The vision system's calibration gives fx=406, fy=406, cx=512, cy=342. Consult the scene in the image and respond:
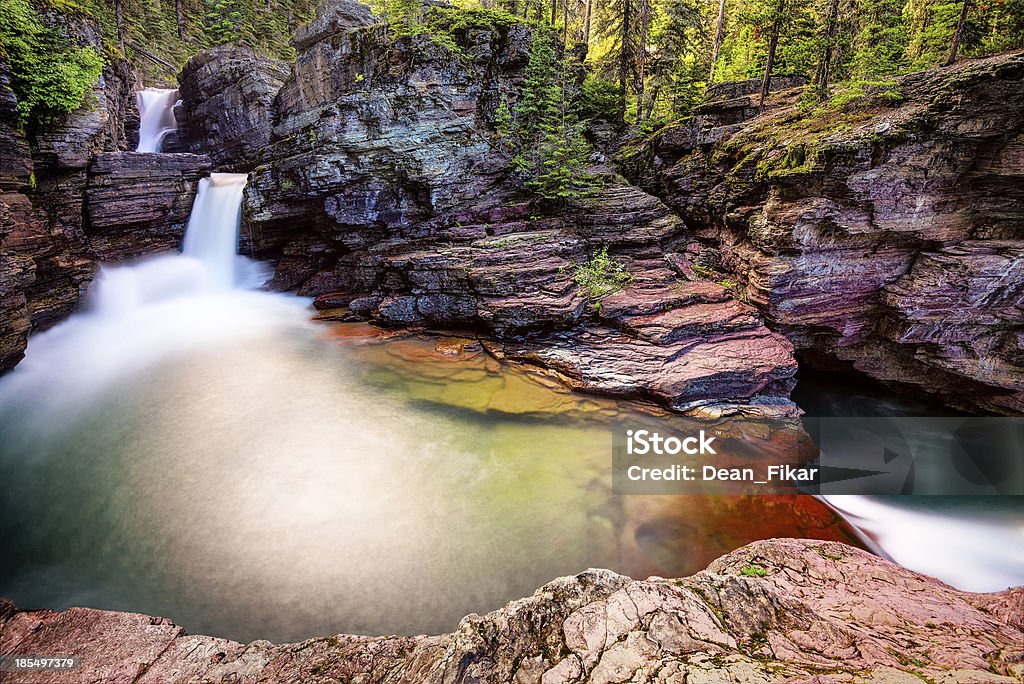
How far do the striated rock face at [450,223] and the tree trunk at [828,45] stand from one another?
791 centimetres

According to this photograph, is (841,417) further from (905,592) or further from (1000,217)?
(905,592)

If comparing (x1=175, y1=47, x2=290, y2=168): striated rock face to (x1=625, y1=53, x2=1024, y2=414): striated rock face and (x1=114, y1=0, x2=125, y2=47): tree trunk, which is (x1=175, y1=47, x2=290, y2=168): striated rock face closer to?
(x1=114, y1=0, x2=125, y2=47): tree trunk

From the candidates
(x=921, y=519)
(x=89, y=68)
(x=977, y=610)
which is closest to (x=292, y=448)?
(x=977, y=610)

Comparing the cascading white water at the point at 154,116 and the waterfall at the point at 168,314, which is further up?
the cascading white water at the point at 154,116

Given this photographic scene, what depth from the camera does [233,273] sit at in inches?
658

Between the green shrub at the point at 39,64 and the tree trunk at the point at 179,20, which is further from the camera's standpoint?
the tree trunk at the point at 179,20

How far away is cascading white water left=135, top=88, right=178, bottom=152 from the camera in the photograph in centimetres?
2008

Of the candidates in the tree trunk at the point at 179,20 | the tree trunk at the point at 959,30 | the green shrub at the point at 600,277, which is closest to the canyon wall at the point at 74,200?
the green shrub at the point at 600,277

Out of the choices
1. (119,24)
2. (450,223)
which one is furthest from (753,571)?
(119,24)

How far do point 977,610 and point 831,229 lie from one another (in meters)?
9.51

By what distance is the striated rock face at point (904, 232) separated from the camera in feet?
32.5

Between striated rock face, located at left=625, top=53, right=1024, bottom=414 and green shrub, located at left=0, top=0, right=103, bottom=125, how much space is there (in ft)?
66.1

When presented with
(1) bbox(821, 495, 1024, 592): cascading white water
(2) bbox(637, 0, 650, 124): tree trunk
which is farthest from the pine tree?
(1) bbox(821, 495, 1024, 592): cascading white water

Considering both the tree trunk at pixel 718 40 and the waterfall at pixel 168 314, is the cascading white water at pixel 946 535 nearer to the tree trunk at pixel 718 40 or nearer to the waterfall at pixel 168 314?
the waterfall at pixel 168 314
